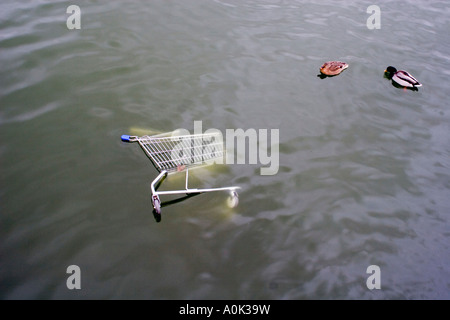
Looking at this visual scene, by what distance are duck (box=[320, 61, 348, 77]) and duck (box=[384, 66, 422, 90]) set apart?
1.22 meters

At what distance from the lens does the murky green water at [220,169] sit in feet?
13.9

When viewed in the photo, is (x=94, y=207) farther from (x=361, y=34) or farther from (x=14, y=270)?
(x=361, y=34)

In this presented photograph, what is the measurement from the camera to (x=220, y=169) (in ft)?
17.8

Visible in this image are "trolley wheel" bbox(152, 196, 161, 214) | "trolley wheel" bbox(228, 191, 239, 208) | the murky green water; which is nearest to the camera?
the murky green water

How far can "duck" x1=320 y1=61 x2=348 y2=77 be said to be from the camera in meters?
7.59

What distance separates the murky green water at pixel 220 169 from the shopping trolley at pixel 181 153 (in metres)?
0.19

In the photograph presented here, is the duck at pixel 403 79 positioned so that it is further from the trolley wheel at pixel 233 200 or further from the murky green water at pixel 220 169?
the trolley wheel at pixel 233 200

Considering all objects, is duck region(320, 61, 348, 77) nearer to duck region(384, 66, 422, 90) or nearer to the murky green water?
the murky green water

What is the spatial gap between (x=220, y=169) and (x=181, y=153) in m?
0.71

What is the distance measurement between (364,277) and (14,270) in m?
4.44

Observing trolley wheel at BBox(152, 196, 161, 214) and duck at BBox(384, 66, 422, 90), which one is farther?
duck at BBox(384, 66, 422, 90)

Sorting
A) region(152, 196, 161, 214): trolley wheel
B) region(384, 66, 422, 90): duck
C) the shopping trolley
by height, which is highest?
region(384, 66, 422, 90): duck

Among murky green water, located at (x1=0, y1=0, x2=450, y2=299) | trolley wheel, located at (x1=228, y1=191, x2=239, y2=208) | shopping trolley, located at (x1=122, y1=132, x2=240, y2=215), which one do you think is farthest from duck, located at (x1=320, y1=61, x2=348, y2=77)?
trolley wheel, located at (x1=228, y1=191, x2=239, y2=208)
